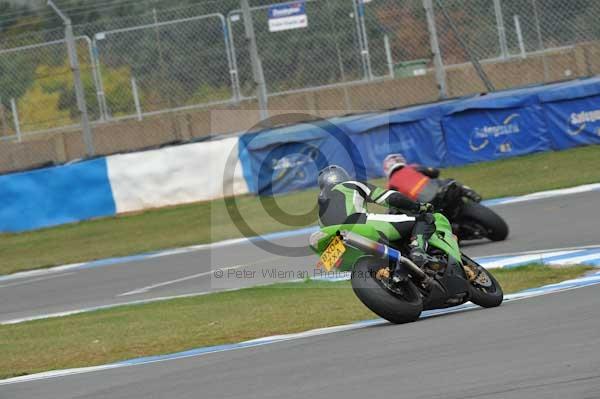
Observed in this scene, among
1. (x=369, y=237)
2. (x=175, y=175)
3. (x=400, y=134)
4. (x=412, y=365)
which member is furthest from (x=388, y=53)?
(x=412, y=365)

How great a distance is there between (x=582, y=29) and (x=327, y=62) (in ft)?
15.6

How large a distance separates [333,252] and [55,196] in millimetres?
13018

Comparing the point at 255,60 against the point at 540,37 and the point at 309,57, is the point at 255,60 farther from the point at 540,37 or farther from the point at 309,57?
the point at 540,37

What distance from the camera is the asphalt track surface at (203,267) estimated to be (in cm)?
1288

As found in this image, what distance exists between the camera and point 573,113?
18984mm

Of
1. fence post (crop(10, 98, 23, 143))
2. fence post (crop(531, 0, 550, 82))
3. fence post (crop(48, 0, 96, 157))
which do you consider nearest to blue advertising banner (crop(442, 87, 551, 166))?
fence post (crop(531, 0, 550, 82))

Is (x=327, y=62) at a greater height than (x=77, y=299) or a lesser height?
greater

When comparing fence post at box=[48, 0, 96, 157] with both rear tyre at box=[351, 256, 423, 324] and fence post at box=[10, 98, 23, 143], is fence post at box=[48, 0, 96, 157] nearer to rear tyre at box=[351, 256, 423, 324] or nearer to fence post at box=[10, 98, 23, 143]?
fence post at box=[10, 98, 23, 143]

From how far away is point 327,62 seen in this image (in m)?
21.5

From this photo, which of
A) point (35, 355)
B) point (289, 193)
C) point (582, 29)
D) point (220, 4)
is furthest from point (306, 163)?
point (35, 355)

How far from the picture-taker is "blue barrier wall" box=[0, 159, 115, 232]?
20.2 metres

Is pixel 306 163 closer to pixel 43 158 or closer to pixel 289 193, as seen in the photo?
pixel 289 193

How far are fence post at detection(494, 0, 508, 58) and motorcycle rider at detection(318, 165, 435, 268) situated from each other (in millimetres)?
12244

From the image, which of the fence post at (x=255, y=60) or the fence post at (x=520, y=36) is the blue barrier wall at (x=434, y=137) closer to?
the fence post at (x=255, y=60)
